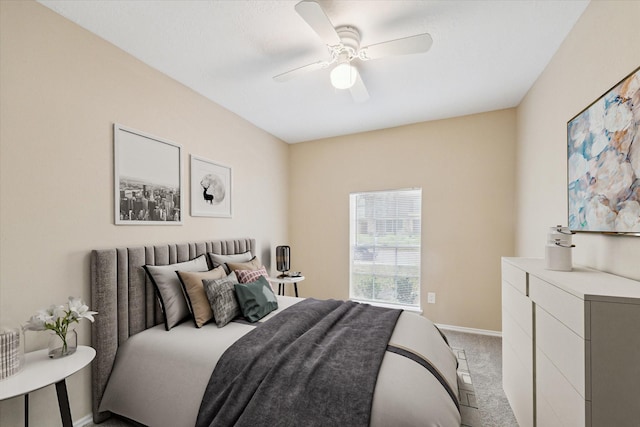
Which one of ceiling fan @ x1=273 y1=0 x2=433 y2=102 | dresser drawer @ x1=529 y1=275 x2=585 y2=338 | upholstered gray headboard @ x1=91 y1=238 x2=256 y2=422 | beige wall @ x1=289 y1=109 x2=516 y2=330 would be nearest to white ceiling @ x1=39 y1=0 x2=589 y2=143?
ceiling fan @ x1=273 y1=0 x2=433 y2=102

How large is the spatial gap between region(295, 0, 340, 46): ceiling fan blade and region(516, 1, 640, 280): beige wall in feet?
4.84

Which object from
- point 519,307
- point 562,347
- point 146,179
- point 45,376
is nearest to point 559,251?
point 519,307

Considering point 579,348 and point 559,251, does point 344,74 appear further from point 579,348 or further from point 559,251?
point 579,348

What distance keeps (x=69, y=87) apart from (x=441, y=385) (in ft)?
9.51

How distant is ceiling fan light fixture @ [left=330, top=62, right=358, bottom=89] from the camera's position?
1.99 meters

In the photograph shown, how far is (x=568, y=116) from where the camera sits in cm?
198

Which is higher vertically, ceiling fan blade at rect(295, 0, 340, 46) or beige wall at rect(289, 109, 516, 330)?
ceiling fan blade at rect(295, 0, 340, 46)

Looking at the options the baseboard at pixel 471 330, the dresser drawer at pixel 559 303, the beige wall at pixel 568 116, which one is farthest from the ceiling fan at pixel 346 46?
the baseboard at pixel 471 330

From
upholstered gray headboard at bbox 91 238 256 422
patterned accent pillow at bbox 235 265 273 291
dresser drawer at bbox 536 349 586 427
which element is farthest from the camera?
patterned accent pillow at bbox 235 265 273 291

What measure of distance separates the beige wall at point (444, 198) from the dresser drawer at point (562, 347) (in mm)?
2042

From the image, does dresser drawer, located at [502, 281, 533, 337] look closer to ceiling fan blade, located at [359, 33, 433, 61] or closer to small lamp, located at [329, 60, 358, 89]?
ceiling fan blade, located at [359, 33, 433, 61]

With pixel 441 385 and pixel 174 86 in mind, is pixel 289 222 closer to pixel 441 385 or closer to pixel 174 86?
pixel 174 86

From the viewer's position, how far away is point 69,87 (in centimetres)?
186

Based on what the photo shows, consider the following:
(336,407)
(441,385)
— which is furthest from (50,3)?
(441,385)
